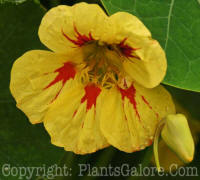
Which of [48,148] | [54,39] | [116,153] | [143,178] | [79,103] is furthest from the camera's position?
[143,178]

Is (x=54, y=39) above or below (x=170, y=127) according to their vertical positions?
above

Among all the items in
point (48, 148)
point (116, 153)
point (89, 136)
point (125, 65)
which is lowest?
point (116, 153)

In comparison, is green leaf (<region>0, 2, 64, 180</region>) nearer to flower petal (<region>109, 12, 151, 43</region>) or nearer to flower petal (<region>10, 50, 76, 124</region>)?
flower petal (<region>10, 50, 76, 124</region>)

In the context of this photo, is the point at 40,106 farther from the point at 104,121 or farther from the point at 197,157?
the point at 197,157

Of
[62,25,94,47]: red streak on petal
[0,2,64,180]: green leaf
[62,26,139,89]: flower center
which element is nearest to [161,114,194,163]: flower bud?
[62,26,139,89]: flower center

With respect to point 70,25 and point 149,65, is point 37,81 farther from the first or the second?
point 149,65

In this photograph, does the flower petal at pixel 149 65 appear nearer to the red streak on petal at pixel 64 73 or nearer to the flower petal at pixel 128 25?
the flower petal at pixel 128 25

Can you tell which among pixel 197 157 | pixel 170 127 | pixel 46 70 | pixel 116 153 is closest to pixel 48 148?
pixel 116 153
